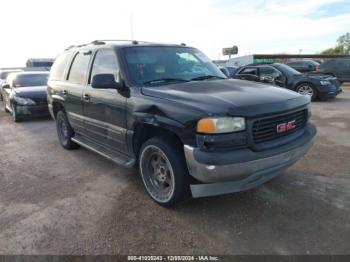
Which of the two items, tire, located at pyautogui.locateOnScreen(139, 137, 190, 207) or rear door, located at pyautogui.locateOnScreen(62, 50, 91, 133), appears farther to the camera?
rear door, located at pyautogui.locateOnScreen(62, 50, 91, 133)

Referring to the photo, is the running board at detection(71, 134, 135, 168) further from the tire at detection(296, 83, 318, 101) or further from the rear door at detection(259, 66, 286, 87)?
the tire at detection(296, 83, 318, 101)

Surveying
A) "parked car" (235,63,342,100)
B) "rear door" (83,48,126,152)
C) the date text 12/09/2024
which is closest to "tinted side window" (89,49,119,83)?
"rear door" (83,48,126,152)

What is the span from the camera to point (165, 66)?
4238 millimetres

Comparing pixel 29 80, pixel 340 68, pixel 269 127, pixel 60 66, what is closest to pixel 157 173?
pixel 269 127

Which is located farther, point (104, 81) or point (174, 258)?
point (104, 81)

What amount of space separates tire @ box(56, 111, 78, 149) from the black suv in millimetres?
921

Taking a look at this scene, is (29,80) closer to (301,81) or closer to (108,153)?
(108,153)

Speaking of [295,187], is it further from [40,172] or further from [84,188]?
[40,172]

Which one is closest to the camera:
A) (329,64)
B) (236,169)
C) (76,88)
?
(236,169)

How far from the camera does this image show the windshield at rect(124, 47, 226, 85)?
3998 mm

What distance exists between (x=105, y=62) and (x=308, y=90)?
31.8ft

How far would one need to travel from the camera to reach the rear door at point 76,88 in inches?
196

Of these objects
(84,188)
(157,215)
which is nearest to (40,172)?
(84,188)

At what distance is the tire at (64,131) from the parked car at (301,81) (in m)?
7.46
